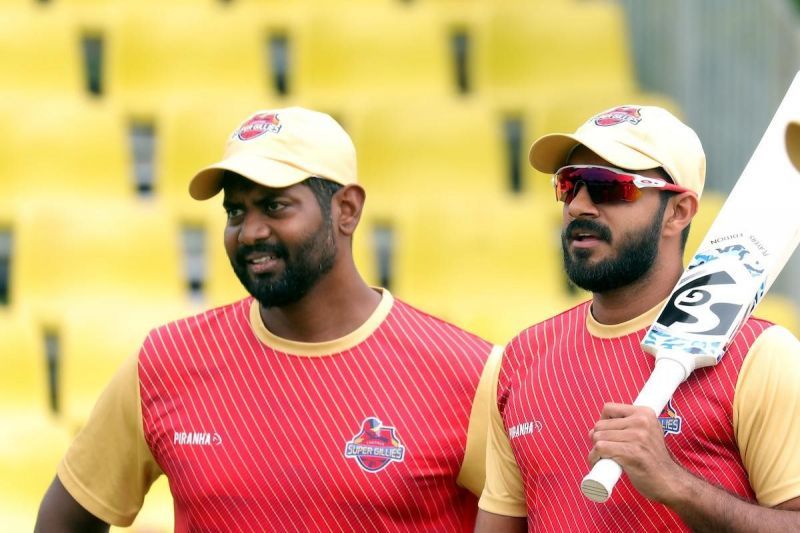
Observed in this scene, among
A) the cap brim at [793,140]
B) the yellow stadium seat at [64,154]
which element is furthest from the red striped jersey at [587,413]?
the yellow stadium seat at [64,154]

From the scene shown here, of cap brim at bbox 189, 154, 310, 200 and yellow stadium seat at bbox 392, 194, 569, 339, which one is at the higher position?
cap brim at bbox 189, 154, 310, 200

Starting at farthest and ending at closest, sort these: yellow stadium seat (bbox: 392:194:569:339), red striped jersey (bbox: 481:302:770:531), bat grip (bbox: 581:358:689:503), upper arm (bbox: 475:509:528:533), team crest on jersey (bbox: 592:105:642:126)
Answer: yellow stadium seat (bbox: 392:194:569:339), upper arm (bbox: 475:509:528:533), team crest on jersey (bbox: 592:105:642:126), red striped jersey (bbox: 481:302:770:531), bat grip (bbox: 581:358:689:503)

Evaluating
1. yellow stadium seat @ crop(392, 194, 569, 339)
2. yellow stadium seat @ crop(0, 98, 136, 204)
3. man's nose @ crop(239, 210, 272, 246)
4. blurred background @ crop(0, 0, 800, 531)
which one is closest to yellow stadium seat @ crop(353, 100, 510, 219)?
blurred background @ crop(0, 0, 800, 531)

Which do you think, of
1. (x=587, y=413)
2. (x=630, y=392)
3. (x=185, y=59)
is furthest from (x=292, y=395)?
(x=185, y=59)

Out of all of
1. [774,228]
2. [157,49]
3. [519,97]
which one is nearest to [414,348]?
[774,228]

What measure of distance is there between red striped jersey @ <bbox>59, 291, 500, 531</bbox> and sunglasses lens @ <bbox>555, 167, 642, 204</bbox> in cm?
59

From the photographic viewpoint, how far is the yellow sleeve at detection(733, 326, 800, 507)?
278 centimetres

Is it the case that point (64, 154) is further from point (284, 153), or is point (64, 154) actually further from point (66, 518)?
point (284, 153)

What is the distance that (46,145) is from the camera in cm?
720

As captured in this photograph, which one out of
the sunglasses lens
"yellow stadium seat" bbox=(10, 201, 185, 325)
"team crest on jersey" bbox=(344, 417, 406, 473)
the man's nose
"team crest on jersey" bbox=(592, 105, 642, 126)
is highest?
"team crest on jersey" bbox=(592, 105, 642, 126)

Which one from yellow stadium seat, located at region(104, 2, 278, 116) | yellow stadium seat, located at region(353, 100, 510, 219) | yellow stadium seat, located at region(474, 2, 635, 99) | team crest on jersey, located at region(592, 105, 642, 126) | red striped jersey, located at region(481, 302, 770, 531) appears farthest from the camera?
yellow stadium seat, located at region(104, 2, 278, 116)

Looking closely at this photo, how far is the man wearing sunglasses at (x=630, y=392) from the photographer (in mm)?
2746

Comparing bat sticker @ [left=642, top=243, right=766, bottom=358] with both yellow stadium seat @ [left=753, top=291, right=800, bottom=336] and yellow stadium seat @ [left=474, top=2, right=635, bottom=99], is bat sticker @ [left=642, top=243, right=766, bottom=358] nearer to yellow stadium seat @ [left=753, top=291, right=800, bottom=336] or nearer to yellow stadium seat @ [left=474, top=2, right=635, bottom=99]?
yellow stadium seat @ [left=753, top=291, right=800, bottom=336]

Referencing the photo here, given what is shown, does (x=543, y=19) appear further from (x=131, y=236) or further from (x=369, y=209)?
(x=131, y=236)
